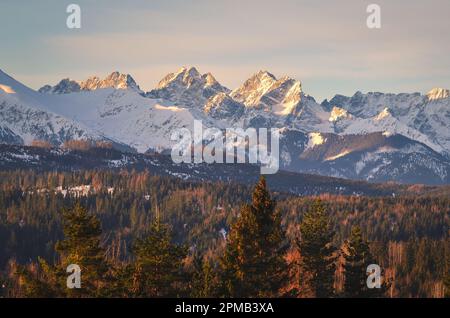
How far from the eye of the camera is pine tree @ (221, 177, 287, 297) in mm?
63094

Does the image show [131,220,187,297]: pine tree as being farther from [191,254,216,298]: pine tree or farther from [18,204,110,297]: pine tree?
Result: [18,204,110,297]: pine tree

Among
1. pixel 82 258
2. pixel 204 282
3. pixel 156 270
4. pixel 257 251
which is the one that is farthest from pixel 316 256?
pixel 82 258

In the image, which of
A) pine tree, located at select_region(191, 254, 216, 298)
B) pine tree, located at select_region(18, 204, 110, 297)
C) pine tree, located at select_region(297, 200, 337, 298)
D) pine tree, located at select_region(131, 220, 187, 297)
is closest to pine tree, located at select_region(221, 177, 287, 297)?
pine tree, located at select_region(191, 254, 216, 298)

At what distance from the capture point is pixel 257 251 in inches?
2512

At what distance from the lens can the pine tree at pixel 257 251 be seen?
207 feet

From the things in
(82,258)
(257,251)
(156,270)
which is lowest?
(156,270)

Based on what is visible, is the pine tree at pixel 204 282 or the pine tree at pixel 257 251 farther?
the pine tree at pixel 257 251

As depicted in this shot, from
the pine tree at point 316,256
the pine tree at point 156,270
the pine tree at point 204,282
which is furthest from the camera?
the pine tree at point 316,256

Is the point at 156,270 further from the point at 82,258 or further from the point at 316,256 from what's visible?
the point at 316,256

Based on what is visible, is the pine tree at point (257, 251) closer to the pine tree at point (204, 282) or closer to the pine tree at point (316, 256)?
the pine tree at point (204, 282)

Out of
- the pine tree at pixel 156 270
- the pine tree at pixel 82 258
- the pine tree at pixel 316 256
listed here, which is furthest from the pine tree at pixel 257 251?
the pine tree at pixel 316 256
